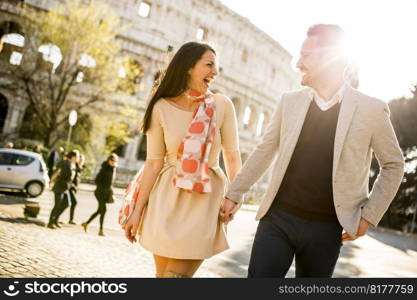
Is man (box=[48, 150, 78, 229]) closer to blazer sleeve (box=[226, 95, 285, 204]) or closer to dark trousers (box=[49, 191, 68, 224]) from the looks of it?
dark trousers (box=[49, 191, 68, 224])

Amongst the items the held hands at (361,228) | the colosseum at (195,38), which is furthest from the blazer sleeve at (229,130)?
the colosseum at (195,38)

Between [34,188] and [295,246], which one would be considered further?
[34,188]

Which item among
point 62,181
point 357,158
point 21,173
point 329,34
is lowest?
point 21,173

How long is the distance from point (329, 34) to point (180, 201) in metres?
1.32

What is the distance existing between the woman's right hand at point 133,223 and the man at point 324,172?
0.74m

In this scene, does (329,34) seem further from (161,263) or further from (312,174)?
(161,263)

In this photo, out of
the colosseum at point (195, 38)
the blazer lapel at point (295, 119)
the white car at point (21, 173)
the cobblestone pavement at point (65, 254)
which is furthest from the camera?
the colosseum at point (195, 38)

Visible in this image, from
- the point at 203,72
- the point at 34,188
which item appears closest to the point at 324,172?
the point at 203,72

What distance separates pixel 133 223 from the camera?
2.88 m

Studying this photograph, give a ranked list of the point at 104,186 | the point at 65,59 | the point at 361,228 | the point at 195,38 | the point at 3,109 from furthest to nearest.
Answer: the point at 195,38, the point at 3,109, the point at 65,59, the point at 104,186, the point at 361,228

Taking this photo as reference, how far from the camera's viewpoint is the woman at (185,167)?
9.09ft

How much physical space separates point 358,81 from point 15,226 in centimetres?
695

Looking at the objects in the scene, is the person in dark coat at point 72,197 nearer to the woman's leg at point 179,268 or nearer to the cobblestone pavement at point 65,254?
the cobblestone pavement at point 65,254

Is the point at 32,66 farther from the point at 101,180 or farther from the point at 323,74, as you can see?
the point at 323,74
